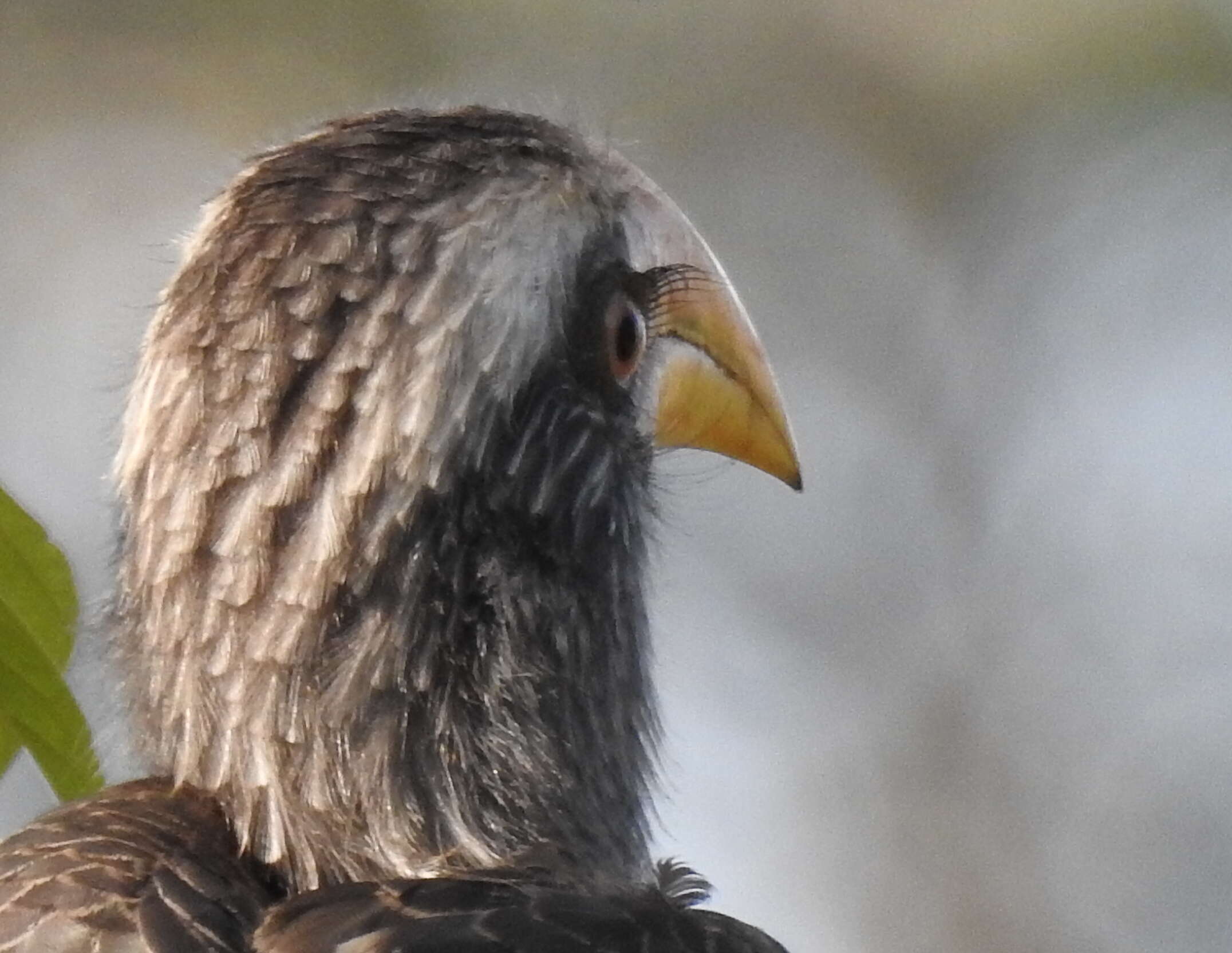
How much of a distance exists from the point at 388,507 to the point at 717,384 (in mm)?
569

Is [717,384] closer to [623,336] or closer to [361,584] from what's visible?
[623,336]

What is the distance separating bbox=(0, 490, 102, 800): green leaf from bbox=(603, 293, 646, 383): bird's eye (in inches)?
22.2

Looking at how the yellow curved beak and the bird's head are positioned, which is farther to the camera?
the yellow curved beak

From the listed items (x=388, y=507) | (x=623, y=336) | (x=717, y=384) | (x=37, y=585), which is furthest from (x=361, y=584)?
(x=717, y=384)

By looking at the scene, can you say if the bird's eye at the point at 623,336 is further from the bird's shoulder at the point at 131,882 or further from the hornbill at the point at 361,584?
the bird's shoulder at the point at 131,882

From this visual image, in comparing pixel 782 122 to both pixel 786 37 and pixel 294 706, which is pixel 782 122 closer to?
pixel 786 37

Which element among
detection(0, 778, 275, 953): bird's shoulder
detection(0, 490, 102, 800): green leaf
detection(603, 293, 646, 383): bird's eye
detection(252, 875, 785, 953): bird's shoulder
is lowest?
detection(0, 778, 275, 953): bird's shoulder

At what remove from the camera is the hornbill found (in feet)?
4.12

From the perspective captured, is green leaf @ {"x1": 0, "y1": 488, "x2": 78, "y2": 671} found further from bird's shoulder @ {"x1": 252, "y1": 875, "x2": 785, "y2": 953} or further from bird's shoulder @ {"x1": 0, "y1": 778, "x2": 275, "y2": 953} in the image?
bird's shoulder @ {"x1": 252, "y1": 875, "x2": 785, "y2": 953}

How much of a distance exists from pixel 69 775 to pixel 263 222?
51 centimetres

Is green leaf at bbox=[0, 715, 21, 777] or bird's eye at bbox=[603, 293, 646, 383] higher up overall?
bird's eye at bbox=[603, 293, 646, 383]

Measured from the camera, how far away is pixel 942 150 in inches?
215

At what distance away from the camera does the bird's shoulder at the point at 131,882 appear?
117 cm

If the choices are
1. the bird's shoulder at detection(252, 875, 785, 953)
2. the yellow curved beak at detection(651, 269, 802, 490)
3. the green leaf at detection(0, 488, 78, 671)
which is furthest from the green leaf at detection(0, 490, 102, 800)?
the yellow curved beak at detection(651, 269, 802, 490)
